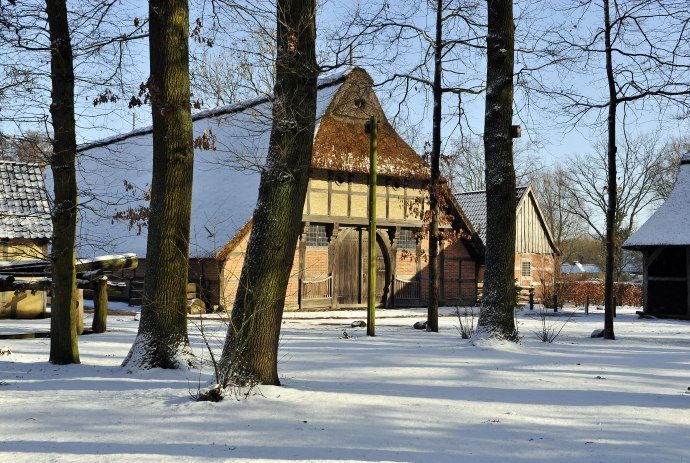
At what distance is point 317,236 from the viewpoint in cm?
2469

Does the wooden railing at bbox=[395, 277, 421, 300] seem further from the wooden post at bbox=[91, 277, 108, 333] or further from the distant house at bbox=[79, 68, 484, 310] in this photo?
the wooden post at bbox=[91, 277, 108, 333]

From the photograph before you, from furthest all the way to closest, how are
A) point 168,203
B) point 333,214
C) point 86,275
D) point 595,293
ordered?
1. point 595,293
2. point 333,214
3. point 86,275
4. point 168,203

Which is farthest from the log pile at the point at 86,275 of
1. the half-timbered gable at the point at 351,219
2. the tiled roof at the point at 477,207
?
the tiled roof at the point at 477,207

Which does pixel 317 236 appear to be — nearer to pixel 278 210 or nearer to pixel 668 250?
pixel 668 250

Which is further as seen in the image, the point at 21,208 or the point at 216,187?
the point at 216,187

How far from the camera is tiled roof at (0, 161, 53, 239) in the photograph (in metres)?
21.1

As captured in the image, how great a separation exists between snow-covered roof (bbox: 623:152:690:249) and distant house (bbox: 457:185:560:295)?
1234 cm

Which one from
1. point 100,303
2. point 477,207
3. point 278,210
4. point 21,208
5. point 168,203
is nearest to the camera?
point 278,210

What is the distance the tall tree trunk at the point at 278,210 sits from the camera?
717cm

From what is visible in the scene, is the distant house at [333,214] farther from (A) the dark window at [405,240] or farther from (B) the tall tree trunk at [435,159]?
(B) the tall tree trunk at [435,159]

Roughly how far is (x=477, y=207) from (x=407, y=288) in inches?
494

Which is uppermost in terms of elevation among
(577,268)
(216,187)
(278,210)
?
(216,187)

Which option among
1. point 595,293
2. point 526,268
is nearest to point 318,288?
point 595,293

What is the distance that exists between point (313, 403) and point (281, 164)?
8.03ft
